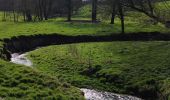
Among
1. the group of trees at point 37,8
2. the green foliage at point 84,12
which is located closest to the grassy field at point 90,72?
the group of trees at point 37,8

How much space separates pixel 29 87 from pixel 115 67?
1418 cm

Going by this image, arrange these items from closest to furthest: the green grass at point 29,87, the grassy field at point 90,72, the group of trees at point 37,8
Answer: the green grass at point 29,87 → the grassy field at point 90,72 → the group of trees at point 37,8

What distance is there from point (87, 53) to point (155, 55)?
947cm

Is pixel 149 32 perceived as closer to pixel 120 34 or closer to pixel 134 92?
pixel 120 34

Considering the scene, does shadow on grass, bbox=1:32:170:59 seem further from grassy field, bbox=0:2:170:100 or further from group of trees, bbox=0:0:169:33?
grassy field, bbox=0:2:170:100

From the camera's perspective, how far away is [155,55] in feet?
145

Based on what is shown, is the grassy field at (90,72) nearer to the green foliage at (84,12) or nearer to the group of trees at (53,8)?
the group of trees at (53,8)

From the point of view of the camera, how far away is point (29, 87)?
93.9 feet

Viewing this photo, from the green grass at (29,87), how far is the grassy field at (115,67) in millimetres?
6395

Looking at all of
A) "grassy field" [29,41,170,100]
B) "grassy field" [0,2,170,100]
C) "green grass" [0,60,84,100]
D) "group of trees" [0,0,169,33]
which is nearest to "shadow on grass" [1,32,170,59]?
"group of trees" [0,0,169,33]

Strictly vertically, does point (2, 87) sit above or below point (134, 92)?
above

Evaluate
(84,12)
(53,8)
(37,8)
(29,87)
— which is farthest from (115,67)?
(84,12)

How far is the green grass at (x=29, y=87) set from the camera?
26883 mm

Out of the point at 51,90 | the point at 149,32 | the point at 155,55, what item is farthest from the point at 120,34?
the point at 51,90
